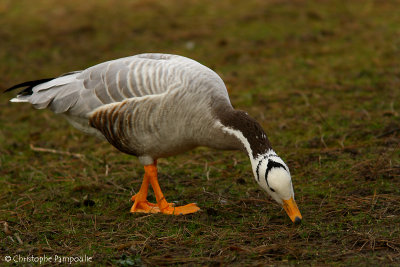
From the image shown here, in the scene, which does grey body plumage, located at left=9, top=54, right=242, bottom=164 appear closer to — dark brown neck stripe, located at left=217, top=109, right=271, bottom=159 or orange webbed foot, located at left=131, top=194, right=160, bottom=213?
dark brown neck stripe, located at left=217, top=109, right=271, bottom=159

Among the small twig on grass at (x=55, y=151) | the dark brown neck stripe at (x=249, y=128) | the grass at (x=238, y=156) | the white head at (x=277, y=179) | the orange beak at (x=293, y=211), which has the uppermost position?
the dark brown neck stripe at (x=249, y=128)

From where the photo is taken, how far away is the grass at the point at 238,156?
4852mm

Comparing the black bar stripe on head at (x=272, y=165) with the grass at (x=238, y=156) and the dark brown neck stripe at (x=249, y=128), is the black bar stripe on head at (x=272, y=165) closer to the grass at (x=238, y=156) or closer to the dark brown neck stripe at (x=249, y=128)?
the dark brown neck stripe at (x=249, y=128)

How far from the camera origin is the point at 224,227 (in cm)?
530

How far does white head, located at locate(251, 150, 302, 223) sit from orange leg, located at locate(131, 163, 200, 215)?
39.0 inches

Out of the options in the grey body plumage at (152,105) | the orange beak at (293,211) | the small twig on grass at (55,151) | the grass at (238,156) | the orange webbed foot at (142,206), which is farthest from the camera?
the small twig on grass at (55,151)

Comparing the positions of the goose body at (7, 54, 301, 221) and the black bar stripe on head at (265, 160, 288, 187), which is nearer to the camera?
the black bar stripe on head at (265, 160, 288, 187)

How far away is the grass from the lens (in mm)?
4852

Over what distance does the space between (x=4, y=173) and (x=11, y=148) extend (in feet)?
3.35

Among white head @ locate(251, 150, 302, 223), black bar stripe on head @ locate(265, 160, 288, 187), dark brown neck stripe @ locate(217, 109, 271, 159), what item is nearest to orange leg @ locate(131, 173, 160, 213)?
dark brown neck stripe @ locate(217, 109, 271, 159)

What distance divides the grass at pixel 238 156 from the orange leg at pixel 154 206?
16 cm

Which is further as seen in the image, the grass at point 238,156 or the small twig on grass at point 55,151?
the small twig on grass at point 55,151

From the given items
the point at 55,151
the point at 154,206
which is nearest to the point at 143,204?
the point at 154,206

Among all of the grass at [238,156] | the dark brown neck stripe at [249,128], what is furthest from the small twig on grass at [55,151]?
the dark brown neck stripe at [249,128]
